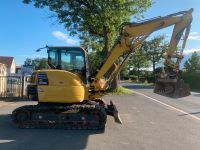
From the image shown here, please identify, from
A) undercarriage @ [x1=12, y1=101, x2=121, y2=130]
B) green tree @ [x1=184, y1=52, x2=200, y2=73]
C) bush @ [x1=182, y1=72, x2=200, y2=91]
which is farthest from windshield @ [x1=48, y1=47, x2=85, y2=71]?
green tree @ [x1=184, y1=52, x2=200, y2=73]

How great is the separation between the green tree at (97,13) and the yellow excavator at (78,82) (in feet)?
57.2

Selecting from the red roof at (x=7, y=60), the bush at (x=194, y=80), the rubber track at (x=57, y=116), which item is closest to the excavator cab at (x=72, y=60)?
the rubber track at (x=57, y=116)

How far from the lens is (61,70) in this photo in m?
13.4

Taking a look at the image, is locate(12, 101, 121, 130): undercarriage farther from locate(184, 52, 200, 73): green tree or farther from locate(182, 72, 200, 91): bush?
locate(184, 52, 200, 73): green tree

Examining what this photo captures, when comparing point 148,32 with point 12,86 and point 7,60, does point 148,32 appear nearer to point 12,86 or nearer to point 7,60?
point 12,86

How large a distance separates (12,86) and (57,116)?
1615cm

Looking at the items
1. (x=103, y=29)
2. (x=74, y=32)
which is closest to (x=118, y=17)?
(x=103, y=29)

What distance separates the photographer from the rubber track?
12.8m

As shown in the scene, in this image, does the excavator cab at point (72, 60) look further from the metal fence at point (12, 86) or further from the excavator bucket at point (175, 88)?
the metal fence at point (12, 86)

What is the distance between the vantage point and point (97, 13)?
32219 millimetres

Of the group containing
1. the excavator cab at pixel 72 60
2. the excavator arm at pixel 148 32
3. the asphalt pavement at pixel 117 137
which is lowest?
the asphalt pavement at pixel 117 137

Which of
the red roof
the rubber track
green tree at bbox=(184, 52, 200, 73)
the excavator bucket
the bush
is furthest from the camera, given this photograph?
the red roof

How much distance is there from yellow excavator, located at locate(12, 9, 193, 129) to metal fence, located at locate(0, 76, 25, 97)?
13308 mm

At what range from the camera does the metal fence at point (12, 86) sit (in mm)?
27016
